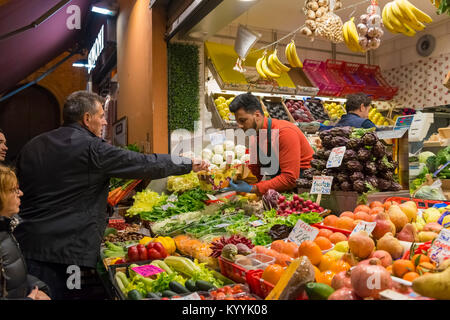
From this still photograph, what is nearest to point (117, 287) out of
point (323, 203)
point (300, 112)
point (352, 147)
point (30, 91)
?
point (323, 203)

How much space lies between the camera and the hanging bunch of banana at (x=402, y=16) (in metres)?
3.64

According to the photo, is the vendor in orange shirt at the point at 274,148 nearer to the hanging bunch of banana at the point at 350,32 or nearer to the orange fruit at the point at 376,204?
the orange fruit at the point at 376,204

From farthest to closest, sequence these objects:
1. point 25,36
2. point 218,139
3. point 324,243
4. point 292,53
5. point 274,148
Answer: point 292,53
point 218,139
point 25,36
point 274,148
point 324,243

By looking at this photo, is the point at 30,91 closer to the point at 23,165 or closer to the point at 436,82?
the point at 23,165

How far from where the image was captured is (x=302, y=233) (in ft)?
7.25

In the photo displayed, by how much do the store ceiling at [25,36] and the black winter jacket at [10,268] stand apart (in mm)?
3359

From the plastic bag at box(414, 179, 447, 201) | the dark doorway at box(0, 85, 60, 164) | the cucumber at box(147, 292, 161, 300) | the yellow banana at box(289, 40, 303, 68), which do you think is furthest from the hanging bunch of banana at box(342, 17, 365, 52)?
the dark doorway at box(0, 85, 60, 164)

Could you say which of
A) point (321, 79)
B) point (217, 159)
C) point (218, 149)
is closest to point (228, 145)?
point (218, 149)

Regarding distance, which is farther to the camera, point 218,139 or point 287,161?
point 218,139

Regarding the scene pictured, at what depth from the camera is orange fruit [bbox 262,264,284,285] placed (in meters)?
1.63

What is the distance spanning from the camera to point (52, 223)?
2.56 meters

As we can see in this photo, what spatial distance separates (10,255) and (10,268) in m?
0.07

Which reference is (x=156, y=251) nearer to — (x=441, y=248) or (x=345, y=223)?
(x=345, y=223)

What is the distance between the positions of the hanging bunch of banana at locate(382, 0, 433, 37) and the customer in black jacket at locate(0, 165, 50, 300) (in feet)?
11.9
